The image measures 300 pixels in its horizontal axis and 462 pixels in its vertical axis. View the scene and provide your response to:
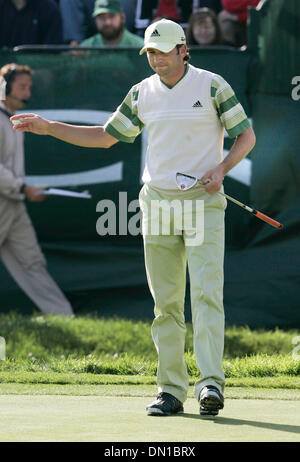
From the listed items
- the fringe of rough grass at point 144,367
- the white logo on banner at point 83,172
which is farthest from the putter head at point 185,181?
the white logo on banner at point 83,172

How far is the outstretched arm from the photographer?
5.30 meters

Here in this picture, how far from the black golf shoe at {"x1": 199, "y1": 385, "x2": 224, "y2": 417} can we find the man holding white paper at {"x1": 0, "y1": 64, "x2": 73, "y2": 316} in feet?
14.4

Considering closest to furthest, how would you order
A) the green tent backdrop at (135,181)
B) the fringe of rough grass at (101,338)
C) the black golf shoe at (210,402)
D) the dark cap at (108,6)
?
the black golf shoe at (210,402) → the fringe of rough grass at (101,338) → the green tent backdrop at (135,181) → the dark cap at (108,6)

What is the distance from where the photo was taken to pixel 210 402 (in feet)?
15.8

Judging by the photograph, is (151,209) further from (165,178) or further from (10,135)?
(10,135)

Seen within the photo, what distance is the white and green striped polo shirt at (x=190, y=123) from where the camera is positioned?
16.7 ft

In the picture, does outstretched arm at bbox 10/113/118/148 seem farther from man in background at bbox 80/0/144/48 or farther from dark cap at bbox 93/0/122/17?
dark cap at bbox 93/0/122/17

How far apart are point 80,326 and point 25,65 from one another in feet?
7.68

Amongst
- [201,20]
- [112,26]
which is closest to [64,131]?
[201,20]

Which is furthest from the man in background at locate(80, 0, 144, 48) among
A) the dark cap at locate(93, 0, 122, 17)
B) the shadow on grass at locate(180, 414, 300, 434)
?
the shadow on grass at locate(180, 414, 300, 434)

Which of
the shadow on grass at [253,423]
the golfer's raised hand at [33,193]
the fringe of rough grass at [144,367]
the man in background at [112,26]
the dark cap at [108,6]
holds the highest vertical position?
the dark cap at [108,6]

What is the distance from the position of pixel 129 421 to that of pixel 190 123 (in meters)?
1.48

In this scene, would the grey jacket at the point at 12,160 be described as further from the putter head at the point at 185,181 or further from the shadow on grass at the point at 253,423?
the shadow on grass at the point at 253,423

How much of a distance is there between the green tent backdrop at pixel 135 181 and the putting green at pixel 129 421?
11.0 feet
